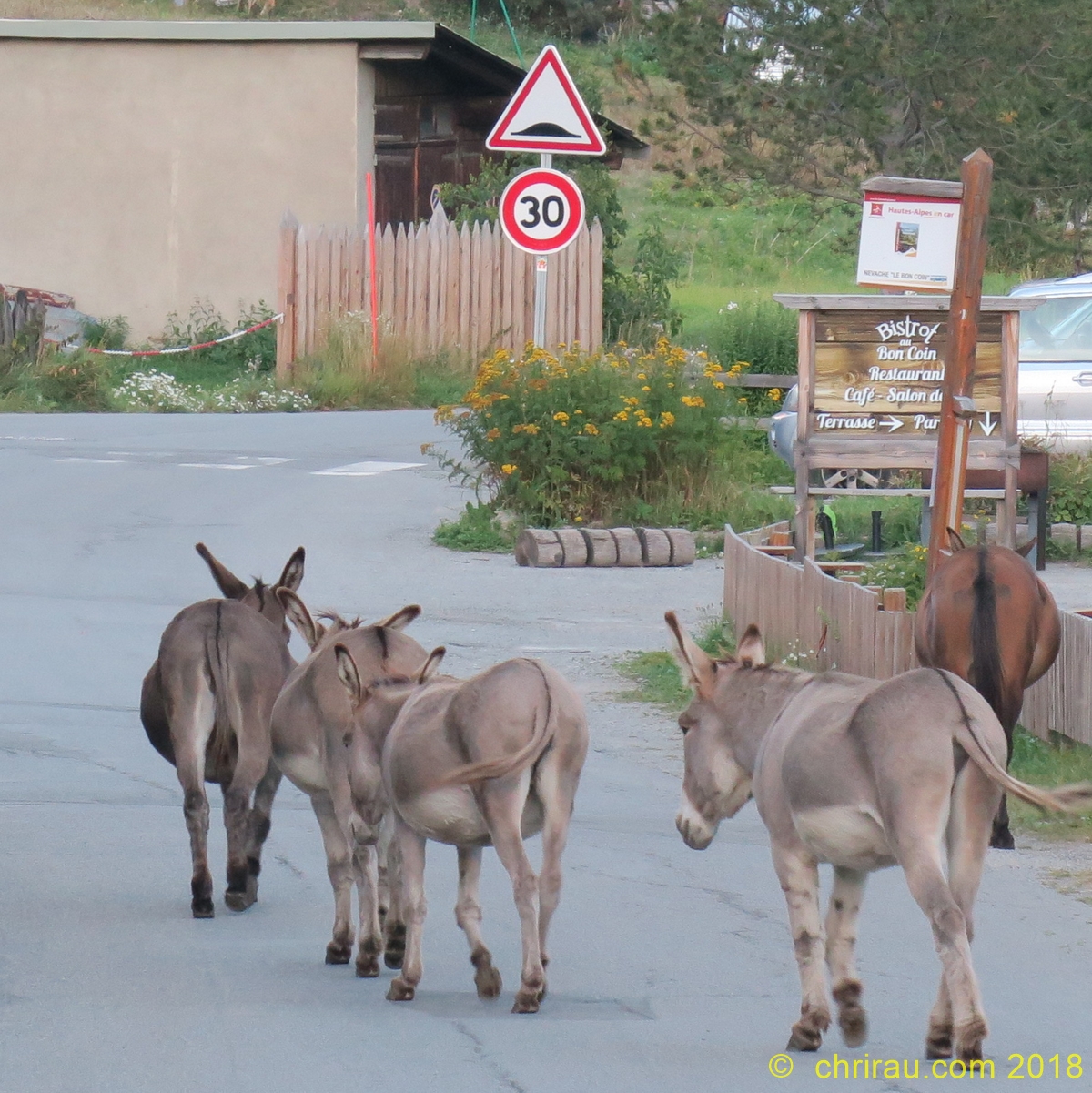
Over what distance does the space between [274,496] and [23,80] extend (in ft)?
52.5

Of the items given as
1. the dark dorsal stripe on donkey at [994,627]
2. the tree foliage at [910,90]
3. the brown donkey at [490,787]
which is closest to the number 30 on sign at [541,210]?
the dark dorsal stripe on donkey at [994,627]

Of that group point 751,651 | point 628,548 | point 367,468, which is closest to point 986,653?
point 751,651

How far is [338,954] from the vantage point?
19.2ft

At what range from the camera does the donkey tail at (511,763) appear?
5.01 meters

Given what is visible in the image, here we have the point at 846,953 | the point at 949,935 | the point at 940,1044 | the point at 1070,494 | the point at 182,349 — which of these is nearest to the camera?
the point at 949,935

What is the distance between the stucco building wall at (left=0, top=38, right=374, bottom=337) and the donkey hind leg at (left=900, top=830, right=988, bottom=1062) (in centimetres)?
2617

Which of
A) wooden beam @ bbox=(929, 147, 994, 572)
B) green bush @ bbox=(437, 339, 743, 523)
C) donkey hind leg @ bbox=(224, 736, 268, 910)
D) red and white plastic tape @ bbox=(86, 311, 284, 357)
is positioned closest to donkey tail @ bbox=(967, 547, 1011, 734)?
wooden beam @ bbox=(929, 147, 994, 572)

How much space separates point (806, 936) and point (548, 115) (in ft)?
34.0

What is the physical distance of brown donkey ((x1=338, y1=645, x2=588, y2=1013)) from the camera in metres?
5.07

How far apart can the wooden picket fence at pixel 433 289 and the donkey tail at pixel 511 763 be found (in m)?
21.7

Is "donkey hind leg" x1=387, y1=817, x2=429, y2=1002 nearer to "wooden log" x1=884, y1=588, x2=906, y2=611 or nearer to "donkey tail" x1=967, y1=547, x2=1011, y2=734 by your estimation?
"donkey tail" x1=967, y1=547, x2=1011, y2=734

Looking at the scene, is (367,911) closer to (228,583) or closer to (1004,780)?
(228,583)

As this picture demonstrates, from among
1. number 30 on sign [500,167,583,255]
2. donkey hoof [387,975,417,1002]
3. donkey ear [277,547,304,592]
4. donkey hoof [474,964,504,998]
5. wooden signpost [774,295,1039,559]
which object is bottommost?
donkey hoof [387,975,417,1002]

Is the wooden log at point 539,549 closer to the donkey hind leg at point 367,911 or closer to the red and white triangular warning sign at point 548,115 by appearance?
the red and white triangular warning sign at point 548,115
